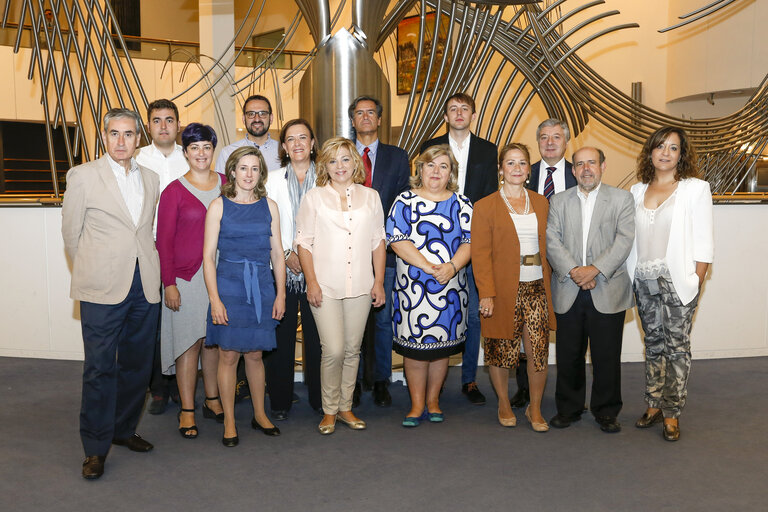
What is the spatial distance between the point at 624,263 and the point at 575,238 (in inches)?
11.0

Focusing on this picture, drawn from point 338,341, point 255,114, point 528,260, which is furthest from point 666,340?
point 255,114

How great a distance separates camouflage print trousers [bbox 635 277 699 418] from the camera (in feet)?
10.6

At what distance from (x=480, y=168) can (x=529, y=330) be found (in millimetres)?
959

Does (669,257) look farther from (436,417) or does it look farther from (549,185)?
(436,417)

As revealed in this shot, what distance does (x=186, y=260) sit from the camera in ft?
10.4

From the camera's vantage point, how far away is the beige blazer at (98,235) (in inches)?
108

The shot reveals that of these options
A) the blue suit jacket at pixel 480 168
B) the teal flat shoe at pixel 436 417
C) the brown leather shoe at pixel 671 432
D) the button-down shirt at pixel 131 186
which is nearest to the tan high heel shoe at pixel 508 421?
the teal flat shoe at pixel 436 417

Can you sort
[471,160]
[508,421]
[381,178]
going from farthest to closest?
[471,160] → [381,178] → [508,421]

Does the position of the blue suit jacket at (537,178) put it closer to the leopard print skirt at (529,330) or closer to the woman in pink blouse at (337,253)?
the leopard print skirt at (529,330)

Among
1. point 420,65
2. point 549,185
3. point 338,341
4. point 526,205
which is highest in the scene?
point 420,65

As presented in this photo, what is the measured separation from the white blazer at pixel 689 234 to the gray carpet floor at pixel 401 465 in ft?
2.48

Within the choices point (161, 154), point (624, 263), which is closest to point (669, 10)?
point (624, 263)

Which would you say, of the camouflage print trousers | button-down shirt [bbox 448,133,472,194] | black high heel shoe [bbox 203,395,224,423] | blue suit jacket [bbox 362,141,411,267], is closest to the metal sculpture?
button-down shirt [bbox 448,133,472,194]

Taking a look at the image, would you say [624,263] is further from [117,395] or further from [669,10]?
[669,10]
